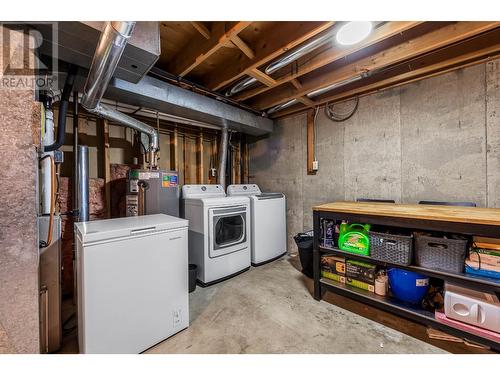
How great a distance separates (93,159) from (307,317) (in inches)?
122

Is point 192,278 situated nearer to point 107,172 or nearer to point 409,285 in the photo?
point 107,172

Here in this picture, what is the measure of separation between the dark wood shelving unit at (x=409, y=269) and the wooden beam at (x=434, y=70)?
5.61 ft

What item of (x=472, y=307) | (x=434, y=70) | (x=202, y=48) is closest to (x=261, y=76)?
(x=202, y=48)

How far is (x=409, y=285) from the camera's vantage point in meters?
1.65

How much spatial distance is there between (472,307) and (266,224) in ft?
6.97

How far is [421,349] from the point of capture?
1.44m

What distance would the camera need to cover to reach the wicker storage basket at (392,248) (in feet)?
5.26

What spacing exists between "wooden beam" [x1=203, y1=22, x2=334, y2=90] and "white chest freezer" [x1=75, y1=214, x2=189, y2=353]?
1.72 metres

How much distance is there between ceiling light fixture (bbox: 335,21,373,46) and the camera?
4.91 ft

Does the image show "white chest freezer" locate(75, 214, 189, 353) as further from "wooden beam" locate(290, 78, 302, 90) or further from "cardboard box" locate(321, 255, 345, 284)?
"wooden beam" locate(290, 78, 302, 90)

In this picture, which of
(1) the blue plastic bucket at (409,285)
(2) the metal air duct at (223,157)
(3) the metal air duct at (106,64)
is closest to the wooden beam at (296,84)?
(2) the metal air duct at (223,157)

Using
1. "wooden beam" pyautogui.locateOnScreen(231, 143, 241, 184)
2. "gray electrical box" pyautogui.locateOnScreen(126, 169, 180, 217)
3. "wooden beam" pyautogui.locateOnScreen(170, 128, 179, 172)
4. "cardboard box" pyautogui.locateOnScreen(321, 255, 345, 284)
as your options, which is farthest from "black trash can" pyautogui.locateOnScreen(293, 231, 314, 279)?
"wooden beam" pyautogui.locateOnScreen(170, 128, 179, 172)
